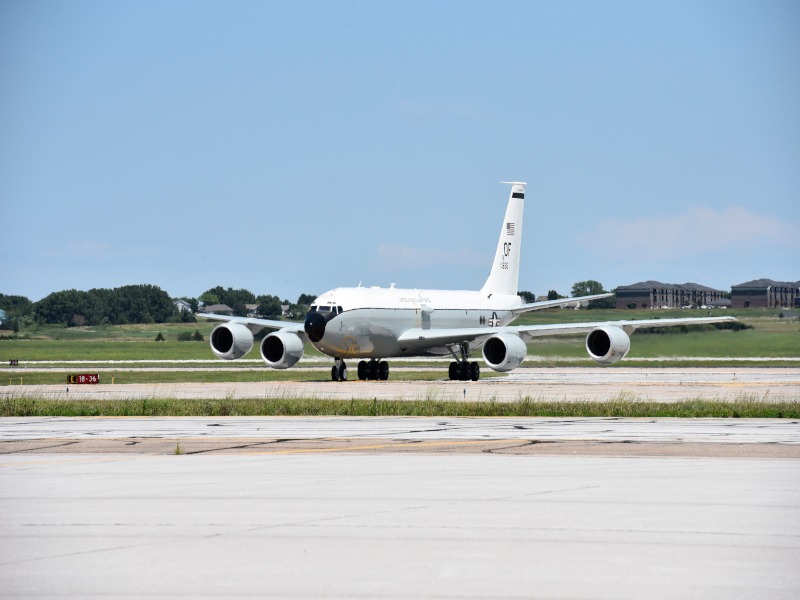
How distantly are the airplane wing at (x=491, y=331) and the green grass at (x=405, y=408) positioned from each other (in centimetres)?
1863

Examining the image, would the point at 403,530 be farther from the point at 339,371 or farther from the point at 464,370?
the point at 464,370

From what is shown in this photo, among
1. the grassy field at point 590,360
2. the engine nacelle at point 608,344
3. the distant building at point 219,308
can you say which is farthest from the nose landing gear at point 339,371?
the distant building at point 219,308

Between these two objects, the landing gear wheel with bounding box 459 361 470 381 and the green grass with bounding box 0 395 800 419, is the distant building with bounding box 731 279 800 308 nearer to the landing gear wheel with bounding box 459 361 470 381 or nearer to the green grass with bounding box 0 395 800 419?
the landing gear wheel with bounding box 459 361 470 381

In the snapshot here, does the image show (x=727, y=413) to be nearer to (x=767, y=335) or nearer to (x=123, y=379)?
(x=123, y=379)

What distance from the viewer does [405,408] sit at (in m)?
33.8

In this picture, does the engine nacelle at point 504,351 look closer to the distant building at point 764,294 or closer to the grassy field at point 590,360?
the grassy field at point 590,360

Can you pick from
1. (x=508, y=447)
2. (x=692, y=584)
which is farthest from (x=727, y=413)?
(x=692, y=584)

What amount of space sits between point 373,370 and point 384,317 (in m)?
3.50

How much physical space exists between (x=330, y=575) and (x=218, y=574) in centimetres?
96

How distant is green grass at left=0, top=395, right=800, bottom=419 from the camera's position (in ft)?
105

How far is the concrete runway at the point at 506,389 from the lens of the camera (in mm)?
40906

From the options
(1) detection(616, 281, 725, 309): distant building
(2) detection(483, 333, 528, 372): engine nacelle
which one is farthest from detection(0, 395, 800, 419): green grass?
(1) detection(616, 281, 725, 309): distant building

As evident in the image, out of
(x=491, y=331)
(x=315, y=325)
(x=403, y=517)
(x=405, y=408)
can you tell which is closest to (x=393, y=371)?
(x=491, y=331)

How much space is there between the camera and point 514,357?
51.9 metres
